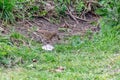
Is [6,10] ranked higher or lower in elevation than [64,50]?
higher

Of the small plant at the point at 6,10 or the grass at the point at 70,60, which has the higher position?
the small plant at the point at 6,10

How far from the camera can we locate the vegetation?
18.7 feet

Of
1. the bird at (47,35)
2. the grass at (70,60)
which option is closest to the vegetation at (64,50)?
the grass at (70,60)

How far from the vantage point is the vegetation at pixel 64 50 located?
224 inches

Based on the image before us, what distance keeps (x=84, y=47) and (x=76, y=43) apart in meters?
0.21

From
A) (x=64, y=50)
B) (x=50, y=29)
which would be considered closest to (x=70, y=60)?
(x=64, y=50)

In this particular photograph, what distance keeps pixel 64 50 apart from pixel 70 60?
565 millimetres

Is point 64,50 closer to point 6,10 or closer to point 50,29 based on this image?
point 50,29

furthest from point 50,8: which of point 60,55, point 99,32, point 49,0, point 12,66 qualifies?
point 12,66

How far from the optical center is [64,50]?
6953 millimetres

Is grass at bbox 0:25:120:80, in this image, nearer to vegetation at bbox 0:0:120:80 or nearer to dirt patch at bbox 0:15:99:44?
vegetation at bbox 0:0:120:80

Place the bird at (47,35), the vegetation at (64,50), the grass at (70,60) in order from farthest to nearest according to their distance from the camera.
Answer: the bird at (47,35) < the vegetation at (64,50) < the grass at (70,60)

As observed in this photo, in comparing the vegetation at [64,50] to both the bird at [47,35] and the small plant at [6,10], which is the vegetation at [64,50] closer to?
the small plant at [6,10]

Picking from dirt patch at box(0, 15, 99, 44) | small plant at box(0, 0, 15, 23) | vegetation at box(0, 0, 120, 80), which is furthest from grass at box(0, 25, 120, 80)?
small plant at box(0, 0, 15, 23)
